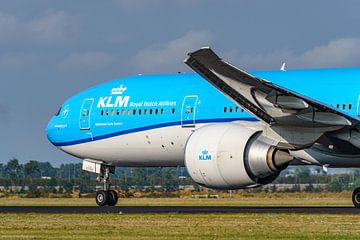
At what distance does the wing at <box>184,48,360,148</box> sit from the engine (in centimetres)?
59

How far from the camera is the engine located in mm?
29578

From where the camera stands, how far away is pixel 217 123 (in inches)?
1356

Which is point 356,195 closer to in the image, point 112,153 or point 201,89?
point 201,89

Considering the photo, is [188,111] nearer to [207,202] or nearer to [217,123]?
[217,123]

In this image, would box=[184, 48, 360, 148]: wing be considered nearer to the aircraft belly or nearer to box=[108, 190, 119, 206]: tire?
the aircraft belly

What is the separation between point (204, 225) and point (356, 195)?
10.2 metres

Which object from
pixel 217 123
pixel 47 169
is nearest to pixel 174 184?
pixel 217 123

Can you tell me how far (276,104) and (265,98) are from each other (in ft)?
1.11

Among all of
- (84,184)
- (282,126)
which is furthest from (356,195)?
(84,184)

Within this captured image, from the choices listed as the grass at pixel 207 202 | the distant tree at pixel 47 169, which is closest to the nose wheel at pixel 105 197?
the grass at pixel 207 202

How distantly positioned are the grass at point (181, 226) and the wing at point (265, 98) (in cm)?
267

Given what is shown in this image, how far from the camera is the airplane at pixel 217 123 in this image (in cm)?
2925

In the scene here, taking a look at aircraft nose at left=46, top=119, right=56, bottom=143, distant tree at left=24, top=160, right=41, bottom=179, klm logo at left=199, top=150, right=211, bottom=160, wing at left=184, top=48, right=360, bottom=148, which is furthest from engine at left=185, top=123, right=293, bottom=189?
distant tree at left=24, top=160, right=41, bottom=179

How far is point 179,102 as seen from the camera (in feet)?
120
